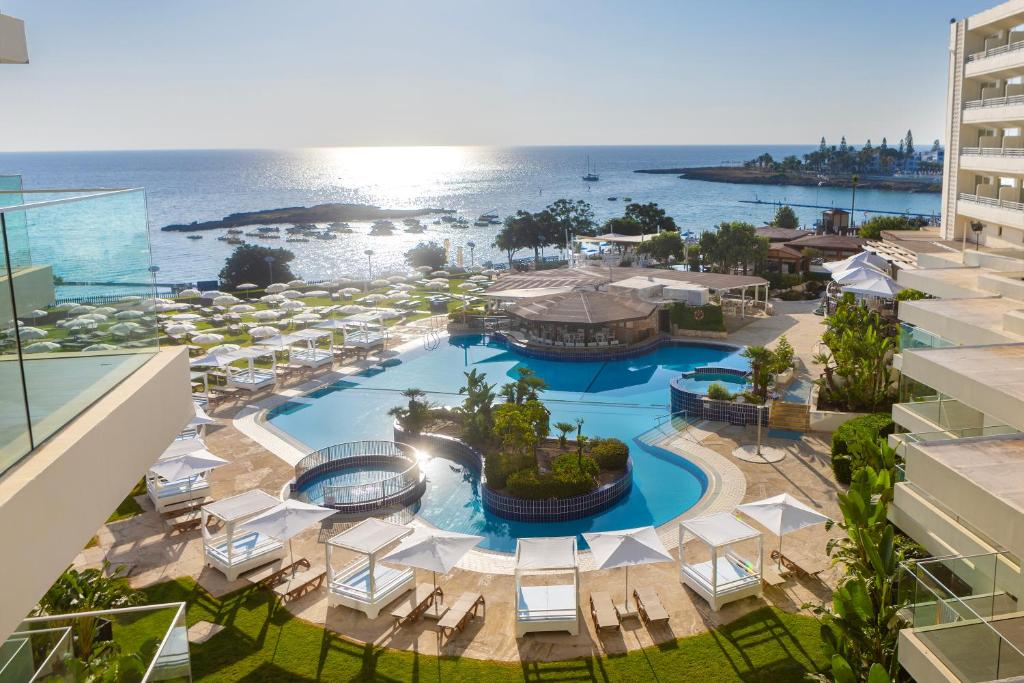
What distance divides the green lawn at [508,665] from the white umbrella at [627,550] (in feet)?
5.24

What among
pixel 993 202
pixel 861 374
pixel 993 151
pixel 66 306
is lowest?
pixel 861 374

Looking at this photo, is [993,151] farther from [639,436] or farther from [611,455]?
[611,455]

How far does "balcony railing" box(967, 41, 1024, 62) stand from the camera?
26648 mm

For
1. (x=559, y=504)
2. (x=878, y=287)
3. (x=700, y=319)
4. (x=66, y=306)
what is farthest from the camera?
(x=700, y=319)

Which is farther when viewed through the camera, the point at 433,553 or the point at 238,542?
the point at 238,542

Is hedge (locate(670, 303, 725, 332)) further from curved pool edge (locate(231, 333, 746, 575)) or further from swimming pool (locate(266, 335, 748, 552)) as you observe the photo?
curved pool edge (locate(231, 333, 746, 575))

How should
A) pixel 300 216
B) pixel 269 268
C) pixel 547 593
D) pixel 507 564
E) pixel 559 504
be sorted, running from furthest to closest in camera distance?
pixel 300 216 → pixel 269 268 → pixel 559 504 → pixel 507 564 → pixel 547 593

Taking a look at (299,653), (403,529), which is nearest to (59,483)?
(299,653)

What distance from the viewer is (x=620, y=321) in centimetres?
3659

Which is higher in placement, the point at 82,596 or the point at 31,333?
the point at 31,333

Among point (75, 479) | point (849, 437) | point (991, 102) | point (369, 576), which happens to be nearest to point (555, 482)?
point (369, 576)

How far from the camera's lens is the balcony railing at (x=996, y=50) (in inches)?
1049

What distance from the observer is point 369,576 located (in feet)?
51.5

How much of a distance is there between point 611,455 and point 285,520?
9.84m
